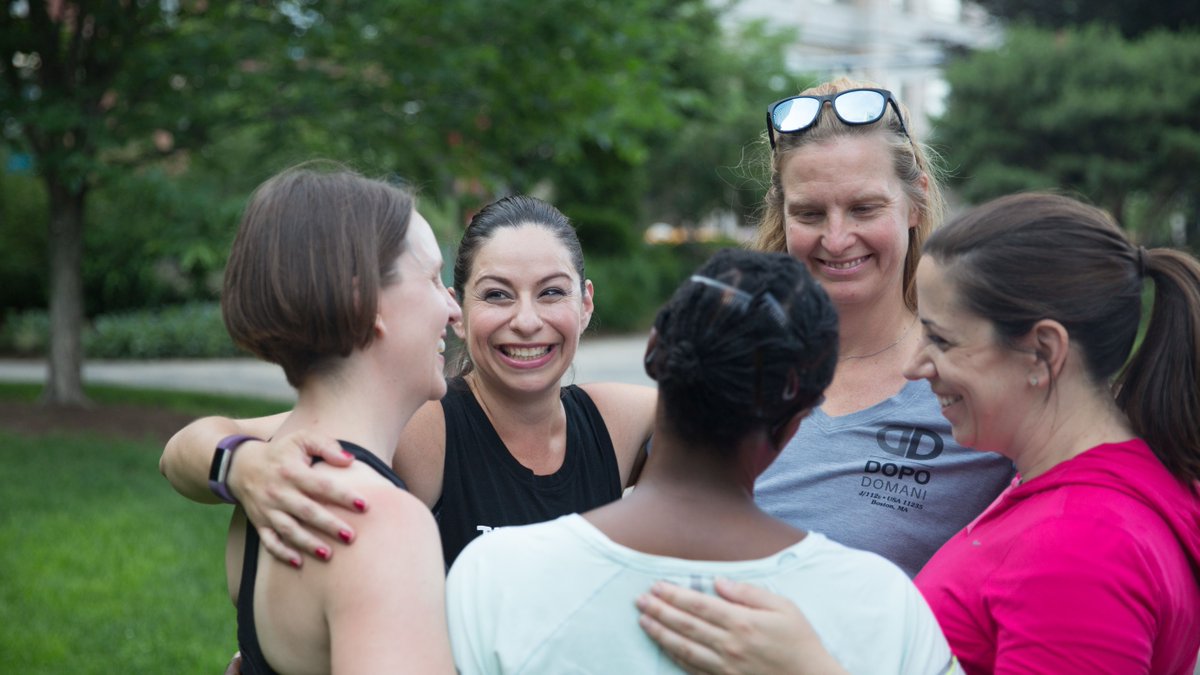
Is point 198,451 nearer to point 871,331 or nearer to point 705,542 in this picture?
point 705,542

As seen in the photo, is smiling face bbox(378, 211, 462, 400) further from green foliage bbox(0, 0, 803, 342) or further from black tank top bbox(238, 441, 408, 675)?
green foliage bbox(0, 0, 803, 342)

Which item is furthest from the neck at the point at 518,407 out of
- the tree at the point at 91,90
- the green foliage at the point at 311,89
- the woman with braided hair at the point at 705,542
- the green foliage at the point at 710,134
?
the green foliage at the point at 710,134

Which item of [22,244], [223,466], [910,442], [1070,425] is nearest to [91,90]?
[223,466]

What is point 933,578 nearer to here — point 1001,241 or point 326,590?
point 1001,241

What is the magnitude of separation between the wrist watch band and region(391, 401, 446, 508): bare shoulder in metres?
0.51

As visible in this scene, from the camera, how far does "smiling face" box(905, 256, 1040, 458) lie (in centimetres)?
215

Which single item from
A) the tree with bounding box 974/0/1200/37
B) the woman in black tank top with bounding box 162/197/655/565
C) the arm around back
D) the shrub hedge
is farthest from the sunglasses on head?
the tree with bounding box 974/0/1200/37

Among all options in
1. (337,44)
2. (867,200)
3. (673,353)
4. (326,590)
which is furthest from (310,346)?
(337,44)

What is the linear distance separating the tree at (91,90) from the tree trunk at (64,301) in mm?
10

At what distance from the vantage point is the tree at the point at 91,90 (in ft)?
34.2

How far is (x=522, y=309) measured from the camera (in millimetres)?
2889

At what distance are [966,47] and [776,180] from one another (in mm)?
24339

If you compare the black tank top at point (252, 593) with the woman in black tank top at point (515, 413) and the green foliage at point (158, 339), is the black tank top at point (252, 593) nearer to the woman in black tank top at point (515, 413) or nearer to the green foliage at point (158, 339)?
the woman in black tank top at point (515, 413)

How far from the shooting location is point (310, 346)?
197cm
